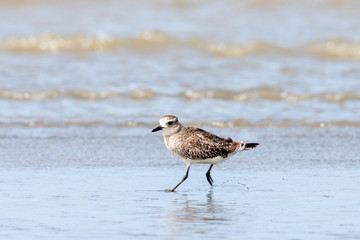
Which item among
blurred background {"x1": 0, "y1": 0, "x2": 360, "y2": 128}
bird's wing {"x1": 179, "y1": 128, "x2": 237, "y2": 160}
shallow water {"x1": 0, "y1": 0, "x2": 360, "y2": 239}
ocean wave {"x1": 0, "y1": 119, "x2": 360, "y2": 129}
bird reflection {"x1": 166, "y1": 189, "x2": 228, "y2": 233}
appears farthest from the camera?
blurred background {"x1": 0, "y1": 0, "x2": 360, "y2": 128}

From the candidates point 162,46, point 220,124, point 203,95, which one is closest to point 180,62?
point 162,46

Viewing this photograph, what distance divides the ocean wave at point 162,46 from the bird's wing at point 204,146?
7.65 m

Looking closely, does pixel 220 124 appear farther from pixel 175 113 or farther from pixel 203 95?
pixel 203 95

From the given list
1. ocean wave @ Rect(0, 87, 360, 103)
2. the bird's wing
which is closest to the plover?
the bird's wing

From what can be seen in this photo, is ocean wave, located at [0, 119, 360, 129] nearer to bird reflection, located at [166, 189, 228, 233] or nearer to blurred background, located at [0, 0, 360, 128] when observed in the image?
blurred background, located at [0, 0, 360, 128]

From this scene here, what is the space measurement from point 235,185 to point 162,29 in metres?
9.89

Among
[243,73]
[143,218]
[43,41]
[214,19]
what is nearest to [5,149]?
[143,218]

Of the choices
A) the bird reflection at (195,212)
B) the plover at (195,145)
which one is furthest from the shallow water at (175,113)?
the plover at (195,145)

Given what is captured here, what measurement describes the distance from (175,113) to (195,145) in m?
3.79

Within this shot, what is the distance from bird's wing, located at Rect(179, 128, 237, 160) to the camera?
7457mm

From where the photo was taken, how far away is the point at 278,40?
638 inches

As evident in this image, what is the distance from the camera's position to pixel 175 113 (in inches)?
442

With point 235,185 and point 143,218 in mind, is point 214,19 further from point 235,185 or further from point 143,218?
point 143,218

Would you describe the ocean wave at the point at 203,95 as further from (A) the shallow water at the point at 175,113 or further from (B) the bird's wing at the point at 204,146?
(B) the bird's wing at the point at 204,146
